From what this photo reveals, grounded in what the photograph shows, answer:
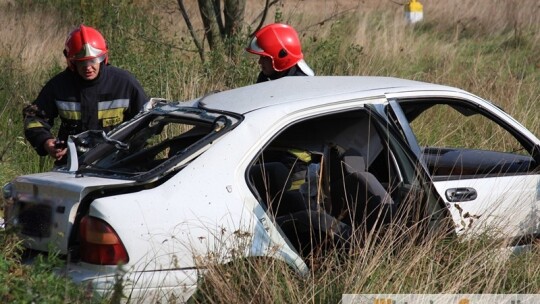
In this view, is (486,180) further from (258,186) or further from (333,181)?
(258,186)

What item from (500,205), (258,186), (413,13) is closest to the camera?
(258,186)

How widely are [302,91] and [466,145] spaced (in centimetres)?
360

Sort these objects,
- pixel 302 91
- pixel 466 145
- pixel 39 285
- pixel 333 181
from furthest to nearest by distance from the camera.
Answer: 1. pixel 466 145
2. pixel 333 181
3. pixel 302 91
4. pixel 39 285

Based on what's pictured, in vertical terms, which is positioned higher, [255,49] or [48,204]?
[255,49]

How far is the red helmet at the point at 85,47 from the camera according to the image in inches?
254

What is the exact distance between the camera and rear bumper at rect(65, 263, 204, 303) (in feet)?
13.8

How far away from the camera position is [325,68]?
10383mm

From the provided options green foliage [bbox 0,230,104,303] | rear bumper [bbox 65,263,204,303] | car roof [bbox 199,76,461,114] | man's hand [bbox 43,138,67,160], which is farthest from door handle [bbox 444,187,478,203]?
man's hand [bbox 43,138,67,160]

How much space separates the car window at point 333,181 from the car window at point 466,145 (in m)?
0.30

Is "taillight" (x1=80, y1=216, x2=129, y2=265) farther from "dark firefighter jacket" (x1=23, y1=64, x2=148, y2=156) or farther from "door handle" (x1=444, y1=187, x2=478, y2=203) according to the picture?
"dark firefighter jacket" (x1=23, y1=64, x2=148, y2=156)

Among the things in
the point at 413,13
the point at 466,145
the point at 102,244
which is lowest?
the point at 413,13

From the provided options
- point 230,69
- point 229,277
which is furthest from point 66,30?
point 229,277

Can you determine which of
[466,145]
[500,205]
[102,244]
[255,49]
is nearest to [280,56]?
[255,49]

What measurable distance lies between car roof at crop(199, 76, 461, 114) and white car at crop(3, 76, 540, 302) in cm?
1
